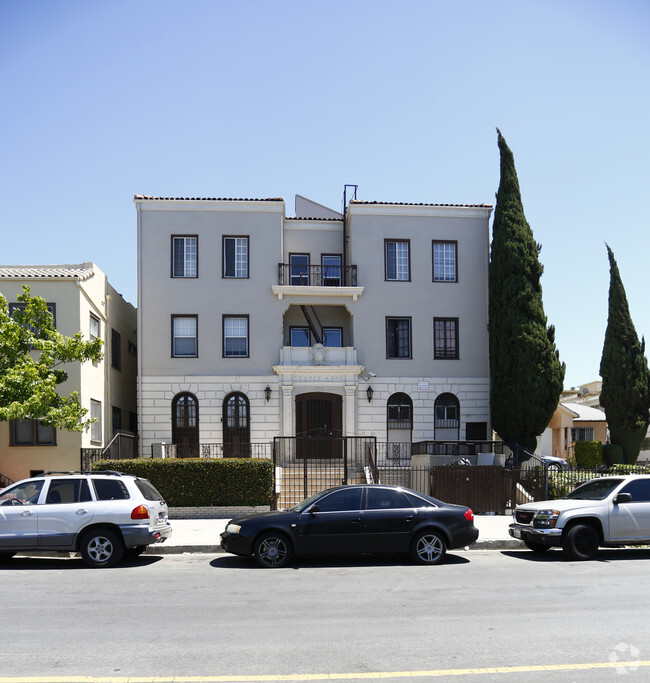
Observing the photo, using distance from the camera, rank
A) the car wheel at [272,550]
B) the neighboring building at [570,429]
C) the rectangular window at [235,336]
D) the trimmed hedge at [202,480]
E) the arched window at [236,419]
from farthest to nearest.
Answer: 1. the neighboring building at [570,429]
2. the rectangular window at [235,336]
3. the arched window at [236,419]
4. the trimmed hedge at [202,480]
5. the car wheel at [272,550]

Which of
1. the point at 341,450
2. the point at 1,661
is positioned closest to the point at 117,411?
the point at 341,450

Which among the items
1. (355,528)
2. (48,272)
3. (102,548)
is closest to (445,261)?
(48,272)

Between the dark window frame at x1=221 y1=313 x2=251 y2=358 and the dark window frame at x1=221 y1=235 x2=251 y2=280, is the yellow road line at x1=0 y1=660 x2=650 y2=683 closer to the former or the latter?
the dark window frame at x1=221 y1=313 x2=251 y2=358

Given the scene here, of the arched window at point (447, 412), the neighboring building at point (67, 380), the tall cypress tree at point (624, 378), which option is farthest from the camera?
the tall cypress tree at point (624, 378)

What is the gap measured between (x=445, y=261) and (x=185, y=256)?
31.1ft

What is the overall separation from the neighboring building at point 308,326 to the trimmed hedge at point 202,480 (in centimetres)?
580

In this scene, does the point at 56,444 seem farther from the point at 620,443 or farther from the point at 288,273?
the point at 620,443

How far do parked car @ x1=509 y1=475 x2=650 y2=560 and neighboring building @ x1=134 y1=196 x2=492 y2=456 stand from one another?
41.5 ft

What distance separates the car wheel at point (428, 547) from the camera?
12.6m

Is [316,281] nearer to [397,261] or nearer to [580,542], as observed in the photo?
[397,261]

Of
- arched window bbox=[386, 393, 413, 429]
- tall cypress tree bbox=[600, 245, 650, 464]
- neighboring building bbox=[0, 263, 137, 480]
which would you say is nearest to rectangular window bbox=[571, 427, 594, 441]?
tall cypress tree bbox=[600, 245, 650, 464]

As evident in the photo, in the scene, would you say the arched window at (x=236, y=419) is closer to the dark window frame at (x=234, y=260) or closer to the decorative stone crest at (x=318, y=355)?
the decorative stone crest at (x=318, y=355)

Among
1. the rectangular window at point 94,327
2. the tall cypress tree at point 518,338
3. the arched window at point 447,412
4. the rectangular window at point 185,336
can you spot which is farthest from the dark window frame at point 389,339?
the rectangular window at point 94,327

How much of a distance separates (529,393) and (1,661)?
66.6ft
